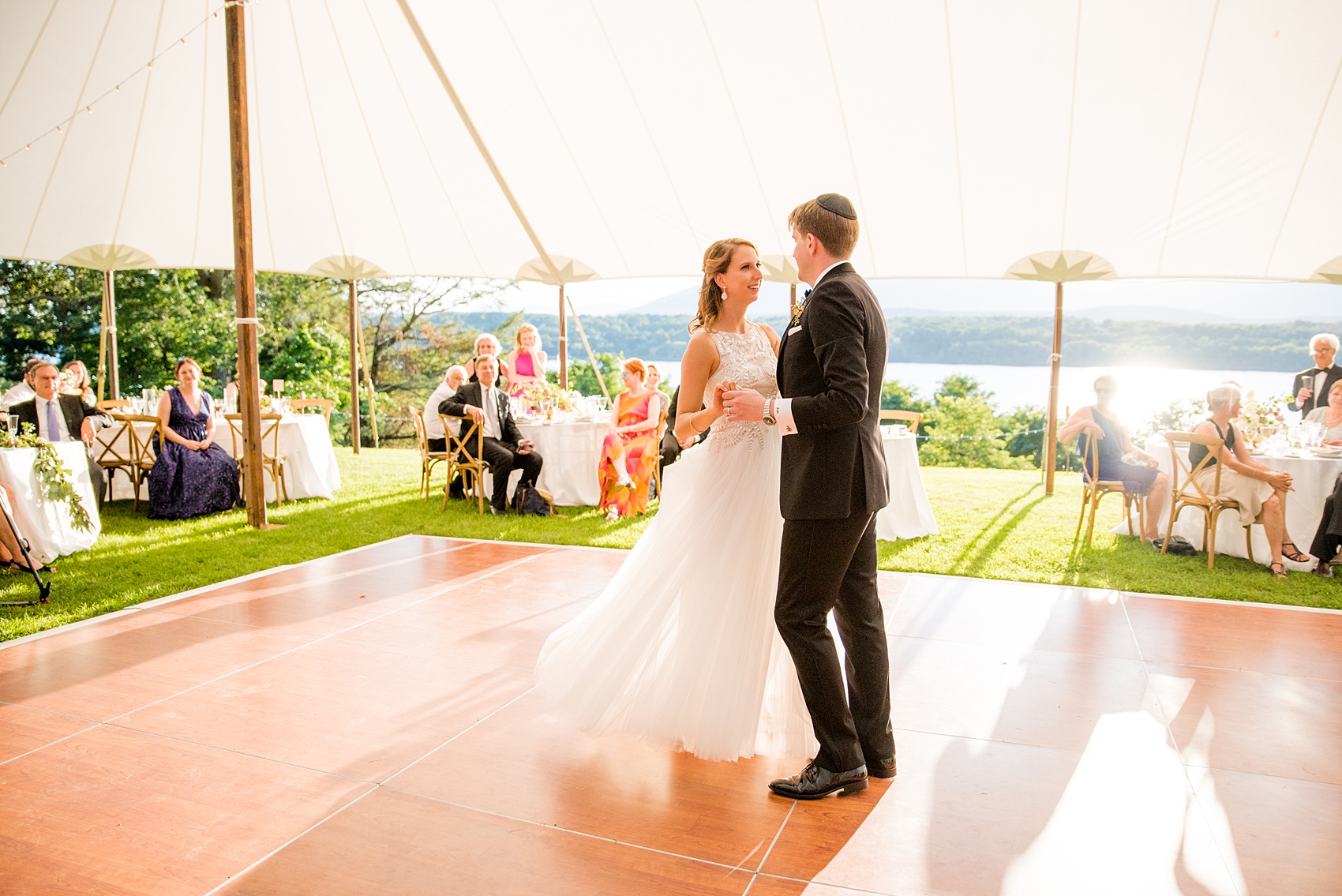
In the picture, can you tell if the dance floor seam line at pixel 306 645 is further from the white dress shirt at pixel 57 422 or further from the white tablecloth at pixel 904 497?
the white dress shirt at pixel 57 422

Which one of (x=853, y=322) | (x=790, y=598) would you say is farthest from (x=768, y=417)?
(x=790, y=598)

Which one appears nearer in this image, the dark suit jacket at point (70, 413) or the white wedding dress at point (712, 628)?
the white wedding dress at point (712, 628)

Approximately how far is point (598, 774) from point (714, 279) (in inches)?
61.0

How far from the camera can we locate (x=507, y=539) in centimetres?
635

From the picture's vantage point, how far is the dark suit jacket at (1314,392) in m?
6.86

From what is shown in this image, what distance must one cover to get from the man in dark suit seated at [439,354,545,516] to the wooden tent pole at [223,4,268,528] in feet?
5.20

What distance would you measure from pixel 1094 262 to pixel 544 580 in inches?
239

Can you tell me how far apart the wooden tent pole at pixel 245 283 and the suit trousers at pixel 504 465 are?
180 centimetres

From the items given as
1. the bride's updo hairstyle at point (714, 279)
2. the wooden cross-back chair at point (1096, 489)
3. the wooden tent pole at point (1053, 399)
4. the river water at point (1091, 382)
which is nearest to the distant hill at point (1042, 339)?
the river water at point (1091, 382)

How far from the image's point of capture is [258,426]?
21.9ft

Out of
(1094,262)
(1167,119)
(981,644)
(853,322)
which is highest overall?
(1167,119)

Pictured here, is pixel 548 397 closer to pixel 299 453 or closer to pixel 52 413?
pixel 299 453

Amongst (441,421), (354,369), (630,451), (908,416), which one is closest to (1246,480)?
(908,416)

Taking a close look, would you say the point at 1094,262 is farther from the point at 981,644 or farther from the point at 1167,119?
the point at 981,644
